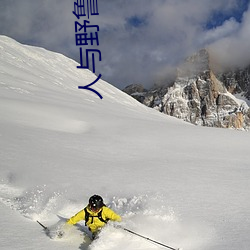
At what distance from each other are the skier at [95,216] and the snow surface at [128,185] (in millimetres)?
199

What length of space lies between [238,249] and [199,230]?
974 mm

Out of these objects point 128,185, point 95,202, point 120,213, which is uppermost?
point 128,185

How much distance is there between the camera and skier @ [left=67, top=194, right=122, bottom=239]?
18.5ft

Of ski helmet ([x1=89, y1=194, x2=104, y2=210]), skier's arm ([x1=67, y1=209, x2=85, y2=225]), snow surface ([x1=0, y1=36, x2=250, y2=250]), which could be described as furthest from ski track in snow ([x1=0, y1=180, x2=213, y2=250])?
ski helmet ([x1=89, y1=194, x2=104, y2=210])

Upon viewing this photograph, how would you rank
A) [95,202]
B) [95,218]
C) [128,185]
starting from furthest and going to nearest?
[128,185] → [95,218] → [95,202]

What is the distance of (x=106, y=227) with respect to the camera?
5.55m

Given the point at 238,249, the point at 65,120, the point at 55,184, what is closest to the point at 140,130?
the point at 65,120

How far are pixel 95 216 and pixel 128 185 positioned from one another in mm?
2327

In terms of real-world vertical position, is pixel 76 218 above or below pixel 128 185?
below

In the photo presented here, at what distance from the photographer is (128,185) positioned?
7957mm

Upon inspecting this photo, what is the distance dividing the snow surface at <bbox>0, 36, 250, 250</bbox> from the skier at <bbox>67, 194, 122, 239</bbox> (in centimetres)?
20

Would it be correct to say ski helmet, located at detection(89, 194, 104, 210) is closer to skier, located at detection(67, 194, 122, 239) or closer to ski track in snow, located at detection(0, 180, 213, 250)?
skier, located at detection(67, 194, 122, 239)

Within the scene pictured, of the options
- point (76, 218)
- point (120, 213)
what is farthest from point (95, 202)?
point (120, 213)

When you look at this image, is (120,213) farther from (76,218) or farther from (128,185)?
(128,185)
